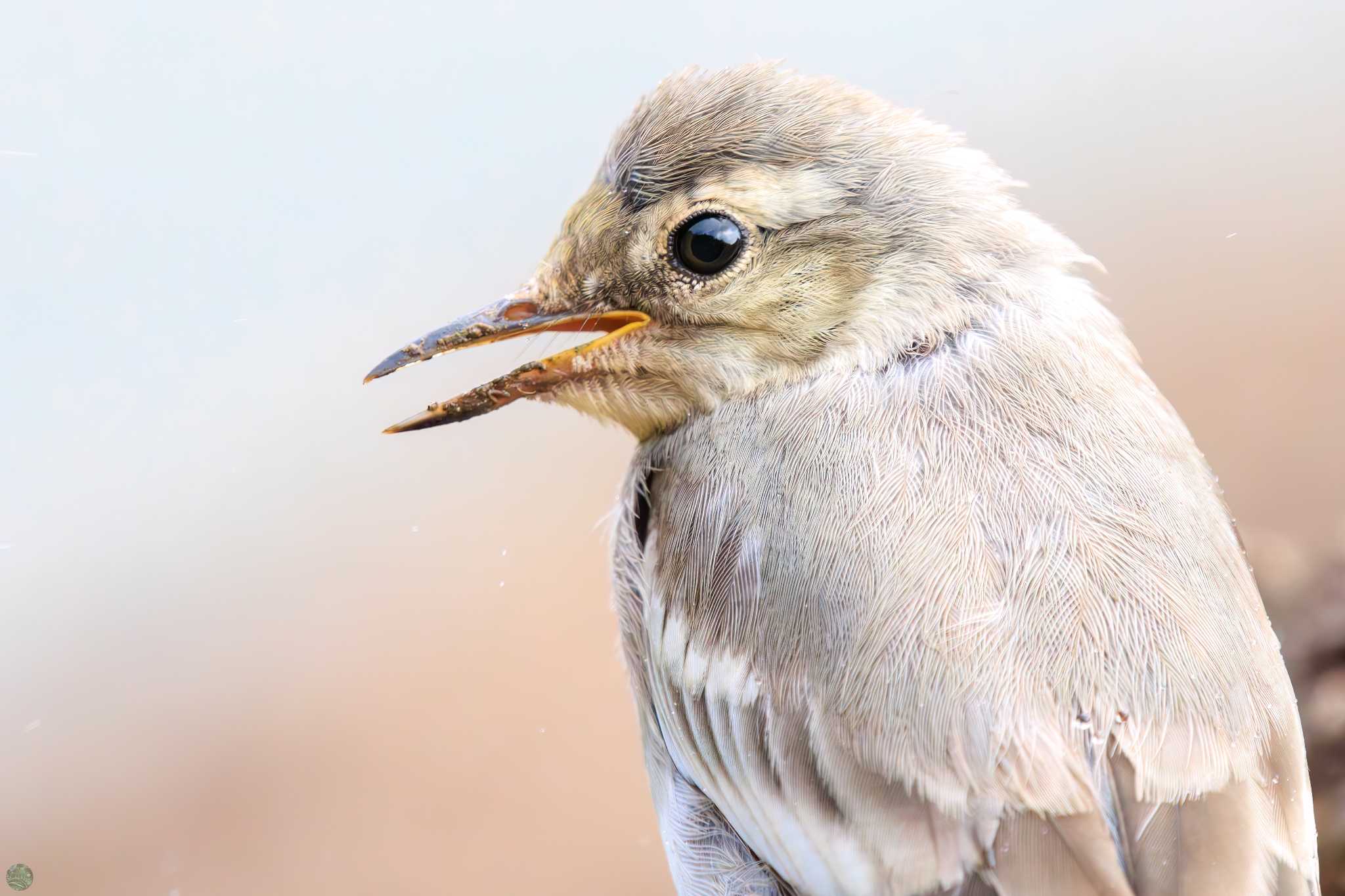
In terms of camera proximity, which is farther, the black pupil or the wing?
the black pupil

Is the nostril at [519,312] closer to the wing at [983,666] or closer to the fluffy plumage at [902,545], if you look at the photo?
the fluffy plumage at [902,545]

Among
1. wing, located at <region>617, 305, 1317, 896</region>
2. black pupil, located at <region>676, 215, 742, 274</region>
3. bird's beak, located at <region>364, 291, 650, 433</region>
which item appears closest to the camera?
wing, located at <region>617, 305, 1317, 896</region>

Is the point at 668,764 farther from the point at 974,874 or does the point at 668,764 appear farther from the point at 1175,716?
the point at 1175,716

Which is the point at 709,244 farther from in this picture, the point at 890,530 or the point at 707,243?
the point at 890,530

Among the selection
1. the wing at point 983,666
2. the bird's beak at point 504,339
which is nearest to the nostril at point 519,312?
the bird's beak at point 504,339

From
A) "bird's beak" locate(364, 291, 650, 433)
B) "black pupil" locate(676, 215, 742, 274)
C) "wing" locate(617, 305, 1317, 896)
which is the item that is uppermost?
Result: "black pupil" locate(676, 215, 742, 274)

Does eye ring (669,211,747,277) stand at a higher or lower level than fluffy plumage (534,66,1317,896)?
higher

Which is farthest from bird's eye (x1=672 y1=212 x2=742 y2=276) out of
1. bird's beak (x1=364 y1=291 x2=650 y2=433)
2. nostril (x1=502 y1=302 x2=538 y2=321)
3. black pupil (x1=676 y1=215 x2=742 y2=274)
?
nostril (x1=502 y1=302 x2=538 y2=321)

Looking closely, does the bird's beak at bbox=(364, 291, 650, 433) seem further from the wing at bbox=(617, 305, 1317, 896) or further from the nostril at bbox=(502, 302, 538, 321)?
the wing at bbox=(617, 305, 1317, 896)
